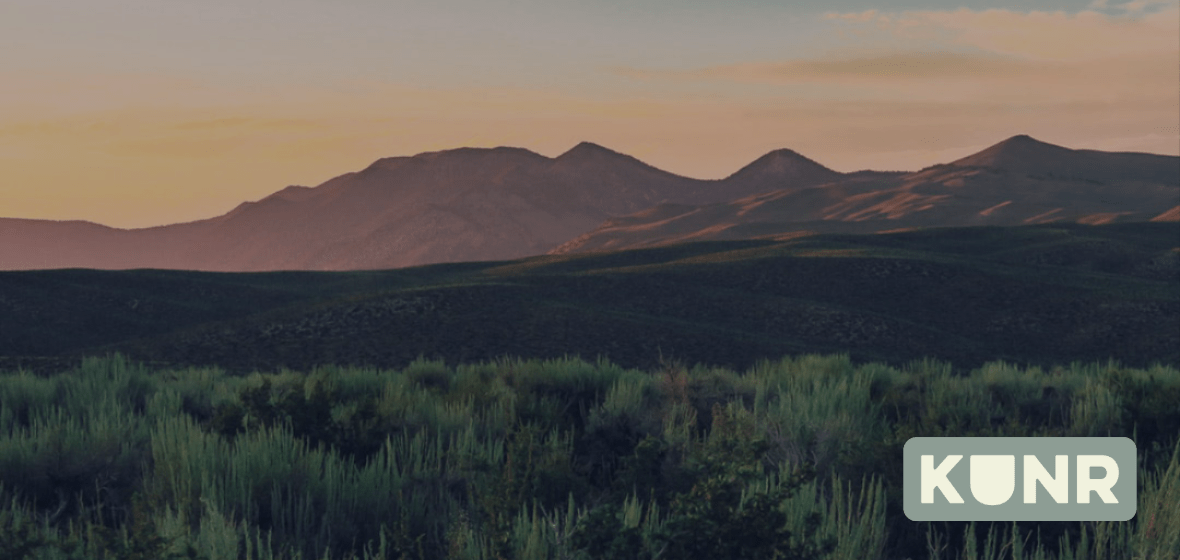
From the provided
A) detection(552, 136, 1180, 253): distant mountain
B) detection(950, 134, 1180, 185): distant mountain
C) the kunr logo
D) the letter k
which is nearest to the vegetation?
the kunr logo

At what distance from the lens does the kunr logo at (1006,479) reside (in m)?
5.18

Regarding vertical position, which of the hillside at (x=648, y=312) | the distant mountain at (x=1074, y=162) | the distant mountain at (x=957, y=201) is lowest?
the hillside at (x=648, y=312)

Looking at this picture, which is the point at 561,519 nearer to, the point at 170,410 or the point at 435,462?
the point at 435,462

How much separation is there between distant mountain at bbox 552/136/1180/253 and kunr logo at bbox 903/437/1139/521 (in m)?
99.2

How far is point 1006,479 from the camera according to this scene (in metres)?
5.14

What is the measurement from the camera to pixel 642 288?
34.8 meters

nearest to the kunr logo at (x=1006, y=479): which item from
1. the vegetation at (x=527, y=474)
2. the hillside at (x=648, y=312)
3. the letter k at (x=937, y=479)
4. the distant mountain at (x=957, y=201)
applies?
the letter k at (x=937, y=479)

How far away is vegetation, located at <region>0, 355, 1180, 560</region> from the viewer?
5285 mm

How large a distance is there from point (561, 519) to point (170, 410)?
5.30 m

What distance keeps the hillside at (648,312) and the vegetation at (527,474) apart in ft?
41.1

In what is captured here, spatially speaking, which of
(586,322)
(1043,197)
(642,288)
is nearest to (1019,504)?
(586,322)

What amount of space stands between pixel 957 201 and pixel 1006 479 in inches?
5248

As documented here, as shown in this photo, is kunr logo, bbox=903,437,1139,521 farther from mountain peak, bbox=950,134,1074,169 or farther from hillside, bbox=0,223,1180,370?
mountain peak, bbox=950,134,1074,169

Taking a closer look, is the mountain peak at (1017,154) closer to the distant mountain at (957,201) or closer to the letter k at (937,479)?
the distant mountain at (957,201)
